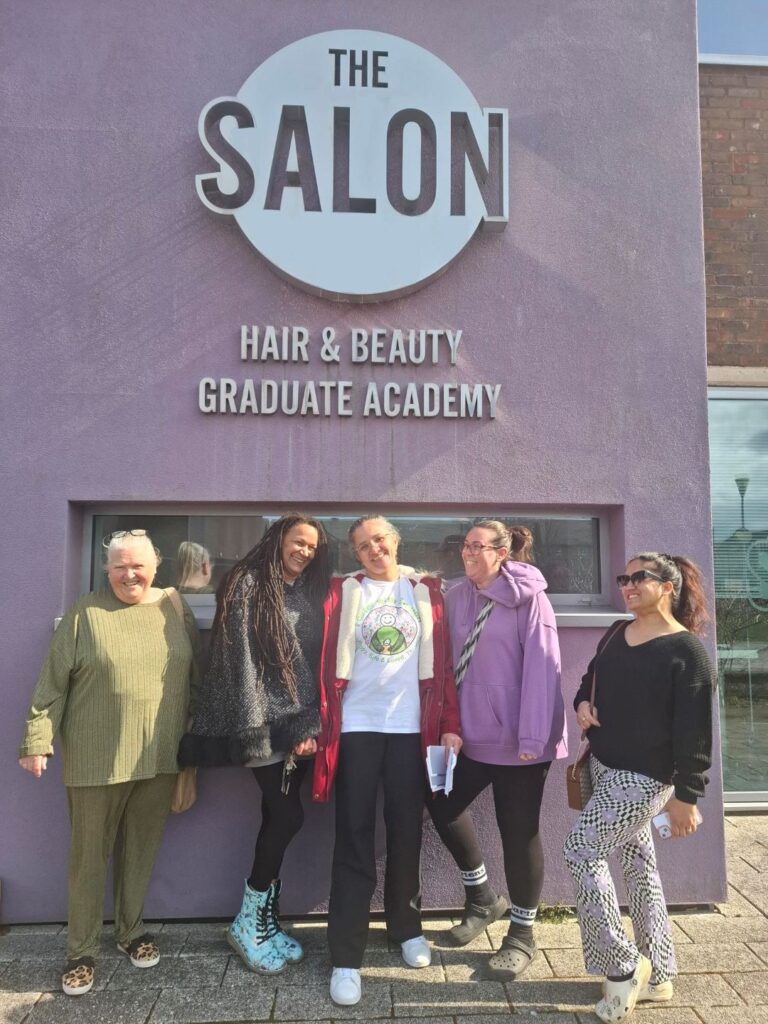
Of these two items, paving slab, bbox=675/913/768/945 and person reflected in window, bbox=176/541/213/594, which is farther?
person reflected in window, bbox=176/541/213/594

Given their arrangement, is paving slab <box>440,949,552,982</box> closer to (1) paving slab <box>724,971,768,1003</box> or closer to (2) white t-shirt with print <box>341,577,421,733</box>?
(1) paving slab <box>724,971,768,1003</box>

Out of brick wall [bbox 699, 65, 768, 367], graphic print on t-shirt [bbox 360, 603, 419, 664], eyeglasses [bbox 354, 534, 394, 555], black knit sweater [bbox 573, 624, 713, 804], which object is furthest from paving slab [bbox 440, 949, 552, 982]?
brick wall [bbox 699, 65, 768, 367]

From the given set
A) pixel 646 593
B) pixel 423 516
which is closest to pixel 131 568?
pixel 423 516

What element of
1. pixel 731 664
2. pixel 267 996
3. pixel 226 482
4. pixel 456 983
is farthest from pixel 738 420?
pixel 267 996

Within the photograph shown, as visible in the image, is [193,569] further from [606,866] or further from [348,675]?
[606,866]

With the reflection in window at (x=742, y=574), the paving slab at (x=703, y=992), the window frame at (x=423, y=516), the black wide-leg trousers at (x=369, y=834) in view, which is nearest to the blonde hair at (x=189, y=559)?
the window frame at (x=423, y=516)

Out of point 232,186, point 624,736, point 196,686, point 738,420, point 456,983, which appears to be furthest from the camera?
point 738,420

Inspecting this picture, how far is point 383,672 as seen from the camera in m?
3.24

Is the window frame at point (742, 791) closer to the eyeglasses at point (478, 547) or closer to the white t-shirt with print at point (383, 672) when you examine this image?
the eyeglasses at point (478, 547)

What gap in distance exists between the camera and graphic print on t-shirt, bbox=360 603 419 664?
3266 millimetres

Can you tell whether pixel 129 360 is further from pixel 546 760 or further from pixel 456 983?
pixel 456 983

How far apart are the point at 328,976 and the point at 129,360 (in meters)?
Result: 3.04

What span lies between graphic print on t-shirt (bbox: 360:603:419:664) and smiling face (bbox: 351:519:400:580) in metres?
0.16

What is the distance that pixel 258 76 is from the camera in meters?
3.93
